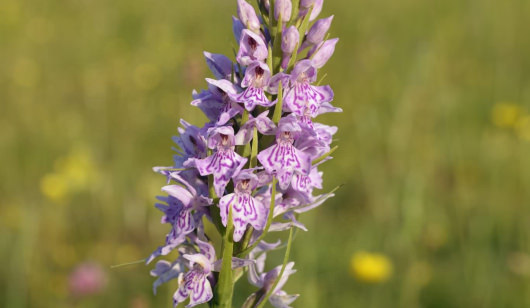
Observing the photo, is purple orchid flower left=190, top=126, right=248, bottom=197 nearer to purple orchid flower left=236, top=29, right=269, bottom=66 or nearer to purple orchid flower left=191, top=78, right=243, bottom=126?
purple orchid flower left=191, top=78, right=243, bottom=126

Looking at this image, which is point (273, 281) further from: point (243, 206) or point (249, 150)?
point (249, 150)

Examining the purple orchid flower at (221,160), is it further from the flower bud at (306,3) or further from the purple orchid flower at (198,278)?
the flower bud at (306,3)

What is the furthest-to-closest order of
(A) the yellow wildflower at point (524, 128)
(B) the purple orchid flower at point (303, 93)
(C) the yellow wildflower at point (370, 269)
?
(A) the yellow wildflower at point (524, 128), (C) the yellow wildflower at point (370, 269), (B) the purple orchid flower at point (303, 93)

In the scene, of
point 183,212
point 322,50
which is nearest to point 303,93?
point 322,50

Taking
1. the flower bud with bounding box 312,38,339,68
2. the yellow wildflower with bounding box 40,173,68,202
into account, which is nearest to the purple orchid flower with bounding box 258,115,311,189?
the flower bud with bounding box 312,38,339,68

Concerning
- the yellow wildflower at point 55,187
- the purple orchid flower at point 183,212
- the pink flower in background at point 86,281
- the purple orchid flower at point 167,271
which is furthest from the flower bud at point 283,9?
the yellow wildflower at point 55,187

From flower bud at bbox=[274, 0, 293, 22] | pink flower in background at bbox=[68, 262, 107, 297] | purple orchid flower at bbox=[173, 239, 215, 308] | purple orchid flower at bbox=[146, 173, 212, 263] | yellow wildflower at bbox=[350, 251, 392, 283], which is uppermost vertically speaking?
flower bud at bbox=[274, 0, 293, 22]

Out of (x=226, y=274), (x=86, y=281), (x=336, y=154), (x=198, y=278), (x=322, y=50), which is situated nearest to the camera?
(x=226, y=274)
